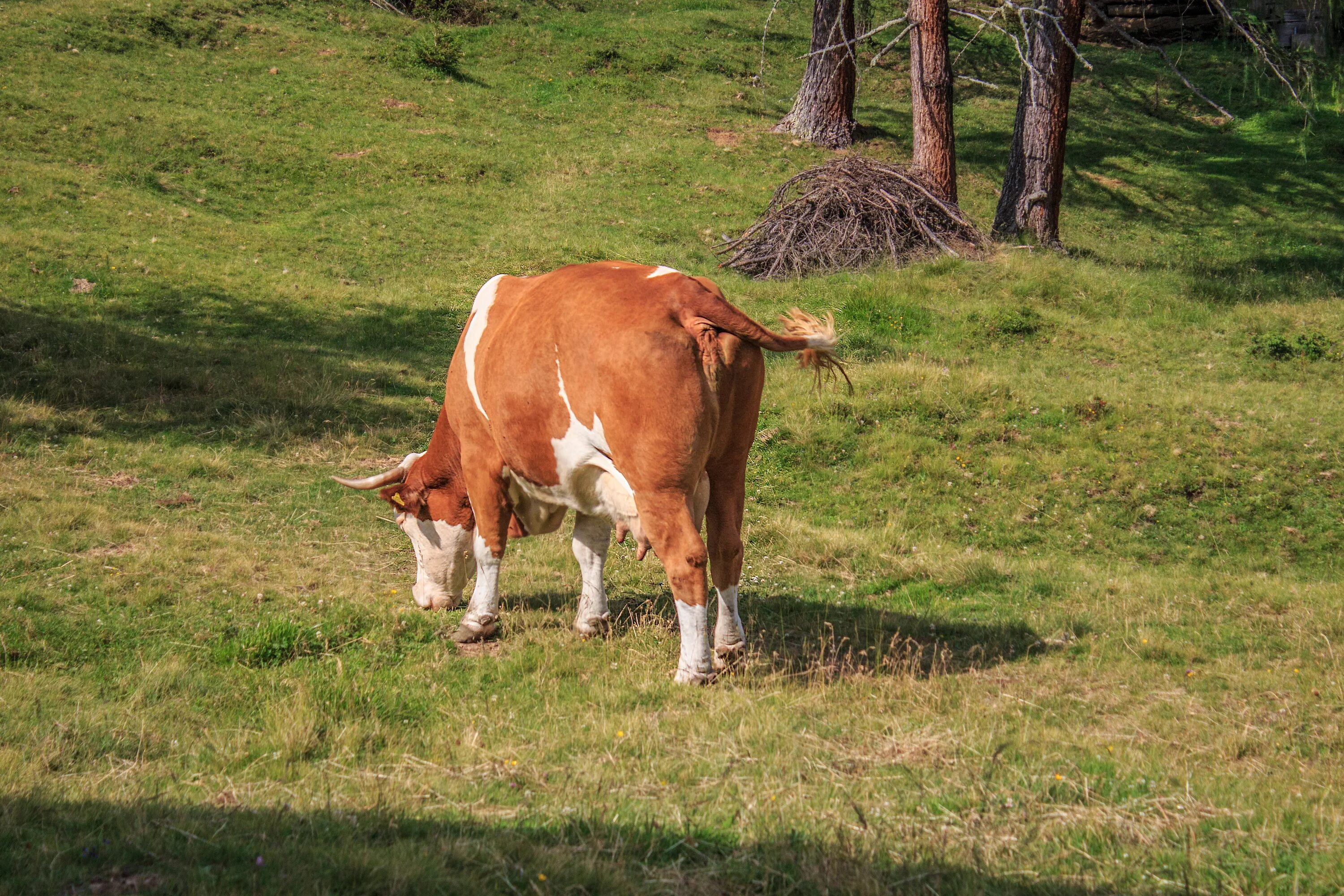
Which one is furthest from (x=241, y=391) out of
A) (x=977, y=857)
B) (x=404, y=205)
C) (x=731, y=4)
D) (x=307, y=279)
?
(x=731, y=4)

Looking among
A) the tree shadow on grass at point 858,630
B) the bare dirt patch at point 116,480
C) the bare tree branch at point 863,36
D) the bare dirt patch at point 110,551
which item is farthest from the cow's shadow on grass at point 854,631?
the bare tree branch at point 863,36

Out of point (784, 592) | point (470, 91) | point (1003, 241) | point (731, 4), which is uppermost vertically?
point (731, 4)

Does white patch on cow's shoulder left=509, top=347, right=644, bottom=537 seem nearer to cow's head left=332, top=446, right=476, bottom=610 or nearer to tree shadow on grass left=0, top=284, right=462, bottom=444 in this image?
cow's head left=332, top=446, right=476, bottom=610

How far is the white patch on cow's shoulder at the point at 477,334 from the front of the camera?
23.3ft

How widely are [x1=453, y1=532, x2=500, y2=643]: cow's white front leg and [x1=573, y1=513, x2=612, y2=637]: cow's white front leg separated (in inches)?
22.1

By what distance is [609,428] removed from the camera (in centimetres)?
595

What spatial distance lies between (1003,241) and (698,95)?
36.6ft

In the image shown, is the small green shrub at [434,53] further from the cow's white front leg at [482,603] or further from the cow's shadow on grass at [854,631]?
the cow's white front leg at [482,603]

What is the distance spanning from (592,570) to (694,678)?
1478 millimetres

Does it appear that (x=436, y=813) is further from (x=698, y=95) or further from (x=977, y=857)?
(x=698, y=95)

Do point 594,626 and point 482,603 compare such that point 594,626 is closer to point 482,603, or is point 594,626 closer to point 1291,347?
point 482,603

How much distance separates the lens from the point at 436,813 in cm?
413

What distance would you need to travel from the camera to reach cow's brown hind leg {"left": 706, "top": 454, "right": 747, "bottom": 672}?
20.6 ft

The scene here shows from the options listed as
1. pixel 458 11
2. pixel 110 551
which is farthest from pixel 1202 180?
pixel 110 551
